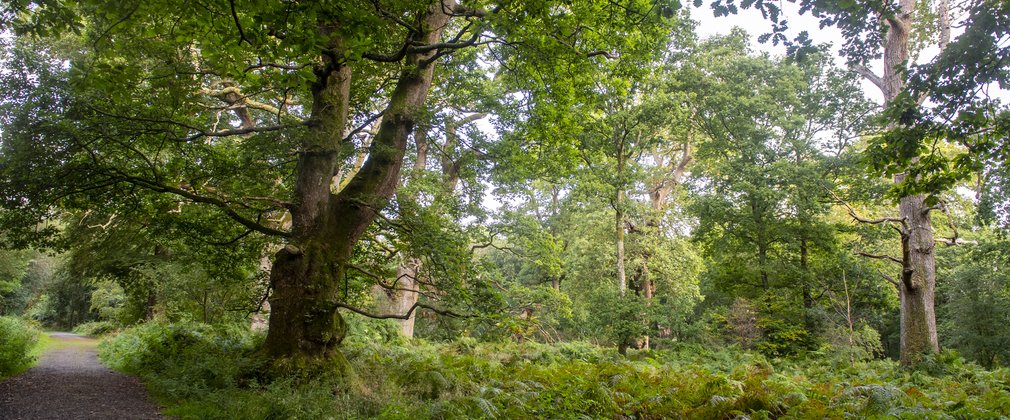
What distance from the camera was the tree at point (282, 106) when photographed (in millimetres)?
5211

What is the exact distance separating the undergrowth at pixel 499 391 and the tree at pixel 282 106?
109 cm

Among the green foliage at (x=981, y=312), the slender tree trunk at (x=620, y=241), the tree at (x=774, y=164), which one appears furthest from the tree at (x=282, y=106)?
the green foliage at (x=981, y=312)

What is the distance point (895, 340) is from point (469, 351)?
2255 centimetres

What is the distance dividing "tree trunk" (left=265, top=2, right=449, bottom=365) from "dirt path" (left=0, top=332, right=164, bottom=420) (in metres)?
1.87

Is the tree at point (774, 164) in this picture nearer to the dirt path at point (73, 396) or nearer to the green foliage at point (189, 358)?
the green foliage at point (189, 358)

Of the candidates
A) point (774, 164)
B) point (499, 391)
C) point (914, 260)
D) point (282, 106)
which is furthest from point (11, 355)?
point (774, 164)

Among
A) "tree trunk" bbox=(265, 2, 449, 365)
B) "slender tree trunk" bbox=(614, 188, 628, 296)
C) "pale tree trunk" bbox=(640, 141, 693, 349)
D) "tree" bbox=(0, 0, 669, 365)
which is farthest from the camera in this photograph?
"pale tree trunk" bbox=(640, 141, 693, 349)

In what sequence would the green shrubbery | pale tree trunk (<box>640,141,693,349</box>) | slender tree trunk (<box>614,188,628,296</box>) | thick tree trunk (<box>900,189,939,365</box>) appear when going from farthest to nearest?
pale tree trunk (<box>640,141,693,349</box>) → slender tree trunk (<box>614,188,628,296</box>) → thick tree trunk (<box>900,189,939,365</box>) → the green shrubbery

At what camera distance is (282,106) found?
7.79 metres

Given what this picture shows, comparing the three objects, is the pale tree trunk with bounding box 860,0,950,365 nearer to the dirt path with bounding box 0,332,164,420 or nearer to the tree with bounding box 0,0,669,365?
the tree with bounding box 0,0,669,365

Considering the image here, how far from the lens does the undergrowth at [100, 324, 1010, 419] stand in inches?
236

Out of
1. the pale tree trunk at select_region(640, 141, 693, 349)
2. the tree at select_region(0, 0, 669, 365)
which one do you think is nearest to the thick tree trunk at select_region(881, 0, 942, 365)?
the pale tree trunk at select_region(640, 141, 693, 349)

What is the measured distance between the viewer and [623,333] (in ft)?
48.0

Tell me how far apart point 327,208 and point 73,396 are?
14.7 feet
